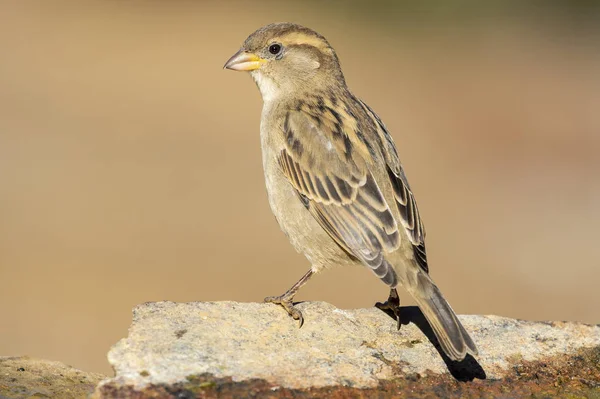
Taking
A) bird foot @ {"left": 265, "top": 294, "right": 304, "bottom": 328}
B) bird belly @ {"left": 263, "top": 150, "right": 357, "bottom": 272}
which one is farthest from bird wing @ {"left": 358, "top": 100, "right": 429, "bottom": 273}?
bird foot @ {"left": 265, "top": 294, "right": 304, "bottom": 328}

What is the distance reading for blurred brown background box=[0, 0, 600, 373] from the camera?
34.5ft

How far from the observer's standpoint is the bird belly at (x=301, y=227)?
520 cm

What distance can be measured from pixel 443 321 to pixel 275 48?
229 cm

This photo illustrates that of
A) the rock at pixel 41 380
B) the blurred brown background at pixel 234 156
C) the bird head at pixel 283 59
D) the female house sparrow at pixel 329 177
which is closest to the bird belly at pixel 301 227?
the female house sparrow at pixel 329 177

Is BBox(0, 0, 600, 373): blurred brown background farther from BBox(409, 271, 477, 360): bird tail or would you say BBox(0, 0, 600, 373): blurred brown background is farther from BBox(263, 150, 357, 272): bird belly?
BBox(409, 271, 477, 360): bird tail

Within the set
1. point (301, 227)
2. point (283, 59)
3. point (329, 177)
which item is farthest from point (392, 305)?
point (283, 59)

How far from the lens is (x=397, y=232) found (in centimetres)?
492

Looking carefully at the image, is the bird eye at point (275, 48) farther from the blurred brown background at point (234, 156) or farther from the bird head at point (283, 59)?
the blurred brown background at point (234, 156)

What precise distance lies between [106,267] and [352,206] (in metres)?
5.89

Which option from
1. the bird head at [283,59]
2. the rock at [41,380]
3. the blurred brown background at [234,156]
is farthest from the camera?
the blurred brown background at [234,156]

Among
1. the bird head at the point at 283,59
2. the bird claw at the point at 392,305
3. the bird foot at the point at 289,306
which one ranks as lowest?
the bird claw at the point at 392,305

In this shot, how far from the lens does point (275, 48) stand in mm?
5973

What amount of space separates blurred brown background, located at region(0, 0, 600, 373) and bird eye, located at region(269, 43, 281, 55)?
4.00 m

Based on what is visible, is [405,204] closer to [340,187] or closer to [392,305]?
[340,187]
